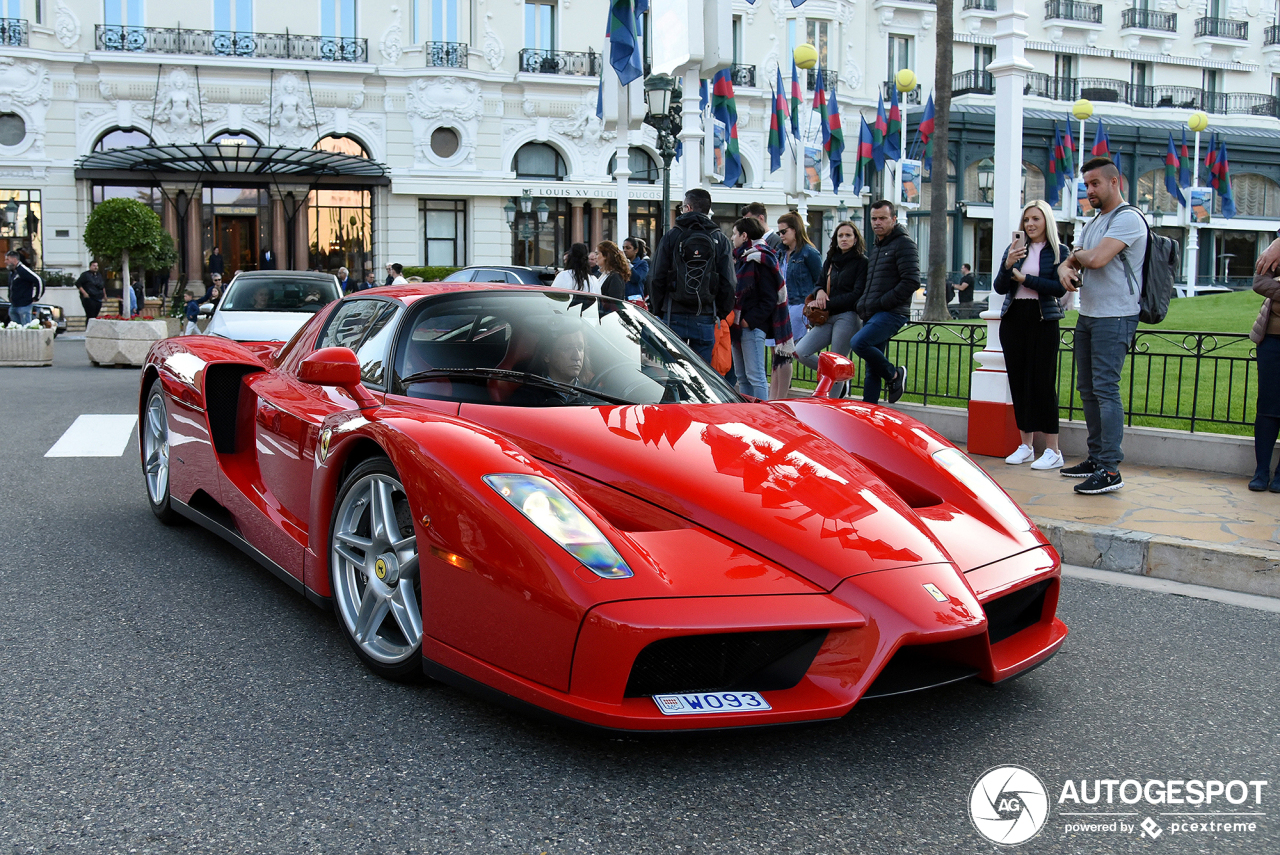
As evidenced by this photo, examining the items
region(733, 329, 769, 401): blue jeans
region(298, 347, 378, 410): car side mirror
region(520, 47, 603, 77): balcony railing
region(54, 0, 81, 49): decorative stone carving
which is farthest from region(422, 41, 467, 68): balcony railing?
region(298, 347, 378, 410): car side mirror

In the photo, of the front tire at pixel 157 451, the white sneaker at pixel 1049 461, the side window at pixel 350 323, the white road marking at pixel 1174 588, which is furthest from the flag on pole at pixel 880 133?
the side window at pixel 350 323

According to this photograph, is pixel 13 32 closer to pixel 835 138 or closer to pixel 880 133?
pixel 835 138

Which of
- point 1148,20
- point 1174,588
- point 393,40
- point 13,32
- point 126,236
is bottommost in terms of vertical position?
point 1174,588

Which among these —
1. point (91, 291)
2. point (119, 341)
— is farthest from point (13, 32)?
point (119, 341)

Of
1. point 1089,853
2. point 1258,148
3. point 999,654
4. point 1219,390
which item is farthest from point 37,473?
point 1258,148

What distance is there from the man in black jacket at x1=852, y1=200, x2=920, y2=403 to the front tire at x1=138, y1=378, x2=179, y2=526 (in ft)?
15.6

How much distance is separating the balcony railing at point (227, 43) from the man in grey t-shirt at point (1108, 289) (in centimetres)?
3035

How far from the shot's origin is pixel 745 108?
36781 mm

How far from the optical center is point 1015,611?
3104 mm

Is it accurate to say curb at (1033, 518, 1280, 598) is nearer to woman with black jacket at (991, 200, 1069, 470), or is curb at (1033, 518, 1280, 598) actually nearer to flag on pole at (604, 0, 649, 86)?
woman with black jacket at (991, 200, 1069, 470)

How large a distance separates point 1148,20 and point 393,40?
30.9 metres

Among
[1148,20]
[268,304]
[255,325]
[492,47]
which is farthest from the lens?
[1148,20]

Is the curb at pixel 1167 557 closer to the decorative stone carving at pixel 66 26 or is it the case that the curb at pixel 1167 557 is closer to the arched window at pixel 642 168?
the arched window at pixel 642 168

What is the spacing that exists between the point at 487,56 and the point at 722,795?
34.2 meters
